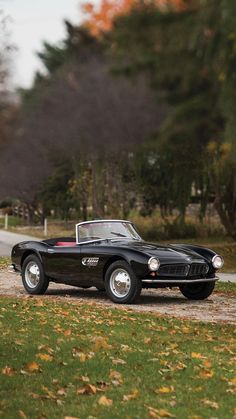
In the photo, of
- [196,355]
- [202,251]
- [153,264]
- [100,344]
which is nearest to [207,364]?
[196,355]

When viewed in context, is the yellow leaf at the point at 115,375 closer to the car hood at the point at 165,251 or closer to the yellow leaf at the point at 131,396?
the yellow leaf at the point at 131,396

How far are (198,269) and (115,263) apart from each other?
1.59 meters

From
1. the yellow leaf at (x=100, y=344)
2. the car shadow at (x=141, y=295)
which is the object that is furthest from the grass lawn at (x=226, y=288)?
the yellow leaf at (x=100, y=344)

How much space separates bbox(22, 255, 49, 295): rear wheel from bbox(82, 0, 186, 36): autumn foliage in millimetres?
11719

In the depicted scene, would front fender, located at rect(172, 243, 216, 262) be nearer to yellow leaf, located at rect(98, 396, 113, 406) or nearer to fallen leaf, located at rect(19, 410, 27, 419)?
yellow leaf, located at rect(98, 396, 113, 406)

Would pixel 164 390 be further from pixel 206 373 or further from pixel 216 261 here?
pixel 216 261

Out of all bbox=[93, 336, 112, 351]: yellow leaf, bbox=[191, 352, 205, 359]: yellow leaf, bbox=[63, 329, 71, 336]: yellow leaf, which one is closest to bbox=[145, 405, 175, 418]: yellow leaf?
bbox=[191, 352, 205, 359]: yellow leaf

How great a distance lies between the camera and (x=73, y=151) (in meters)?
1.98

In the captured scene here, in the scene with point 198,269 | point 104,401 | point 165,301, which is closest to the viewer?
point 104,401

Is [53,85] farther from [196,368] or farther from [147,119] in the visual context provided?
[196,368]

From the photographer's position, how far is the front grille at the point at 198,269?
40.1ft

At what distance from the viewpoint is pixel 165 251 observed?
12.3m

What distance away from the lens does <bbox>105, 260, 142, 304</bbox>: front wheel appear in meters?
11.8

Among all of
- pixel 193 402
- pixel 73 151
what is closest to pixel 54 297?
pixel 193 402
